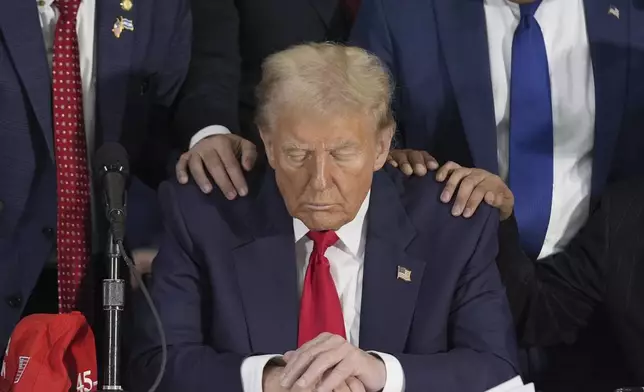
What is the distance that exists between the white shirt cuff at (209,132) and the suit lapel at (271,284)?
38cm

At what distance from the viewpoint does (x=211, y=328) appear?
2689 mm

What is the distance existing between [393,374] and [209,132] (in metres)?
0.86

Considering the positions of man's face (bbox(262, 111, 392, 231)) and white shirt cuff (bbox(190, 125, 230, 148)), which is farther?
white shirt cuff (bbox(190, 125, 230, 148))

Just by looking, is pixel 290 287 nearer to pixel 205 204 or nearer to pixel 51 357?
pixel 205 204

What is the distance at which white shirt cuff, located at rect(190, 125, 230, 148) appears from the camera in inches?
118

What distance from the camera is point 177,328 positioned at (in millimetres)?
2619

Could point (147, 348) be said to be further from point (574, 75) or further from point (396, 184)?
point (574, 75)

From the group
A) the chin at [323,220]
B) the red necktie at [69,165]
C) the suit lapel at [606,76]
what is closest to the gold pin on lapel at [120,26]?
the red necktie at [69,165]

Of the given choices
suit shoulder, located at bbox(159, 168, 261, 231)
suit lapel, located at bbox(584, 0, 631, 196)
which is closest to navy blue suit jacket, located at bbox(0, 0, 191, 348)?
suit shoulder, located at bbox(159, 168, 261, 231)

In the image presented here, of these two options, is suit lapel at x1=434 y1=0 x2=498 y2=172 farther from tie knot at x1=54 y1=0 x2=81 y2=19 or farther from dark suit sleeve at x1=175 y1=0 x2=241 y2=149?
tie knot at x1=54 y1=0 x2=81 y2=19

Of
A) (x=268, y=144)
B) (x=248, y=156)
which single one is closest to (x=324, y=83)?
(x=268, y=144)

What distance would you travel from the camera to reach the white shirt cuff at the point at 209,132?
2994 mm

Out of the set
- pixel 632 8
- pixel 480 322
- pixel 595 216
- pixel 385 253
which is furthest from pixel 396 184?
pixel 632 8

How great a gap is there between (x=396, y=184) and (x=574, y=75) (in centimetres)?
68
